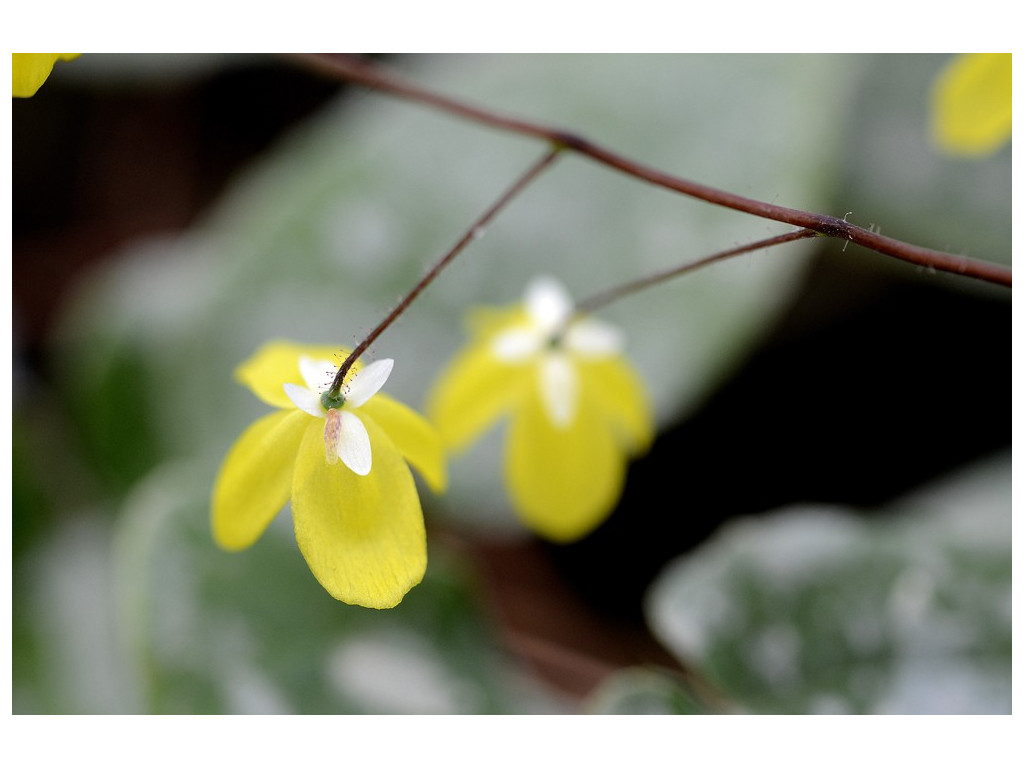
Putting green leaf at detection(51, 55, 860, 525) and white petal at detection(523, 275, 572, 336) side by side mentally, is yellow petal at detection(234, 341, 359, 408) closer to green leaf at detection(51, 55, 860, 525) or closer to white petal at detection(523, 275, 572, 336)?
white petal at detection(523, 275, 572, 336)

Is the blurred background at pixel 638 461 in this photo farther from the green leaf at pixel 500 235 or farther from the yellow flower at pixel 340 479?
the yellow flower at pixel 340 479

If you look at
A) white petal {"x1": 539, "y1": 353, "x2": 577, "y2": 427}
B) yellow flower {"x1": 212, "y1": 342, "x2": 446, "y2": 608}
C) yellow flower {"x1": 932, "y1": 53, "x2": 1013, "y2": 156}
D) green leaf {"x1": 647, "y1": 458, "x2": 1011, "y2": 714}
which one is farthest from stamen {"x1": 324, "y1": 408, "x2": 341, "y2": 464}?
yellow flower {"x1": 932, "y1": 53, "x2": 1013, "y2": 156}

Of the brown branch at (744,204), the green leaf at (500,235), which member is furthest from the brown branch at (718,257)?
the green leaf at (500,235)

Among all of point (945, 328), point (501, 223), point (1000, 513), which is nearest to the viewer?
point (1000, 513)

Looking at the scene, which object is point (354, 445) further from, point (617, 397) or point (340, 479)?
point (617, 397)

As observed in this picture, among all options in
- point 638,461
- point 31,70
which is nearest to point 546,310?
point 31,70

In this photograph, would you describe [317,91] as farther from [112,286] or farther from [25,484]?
[25,484]
